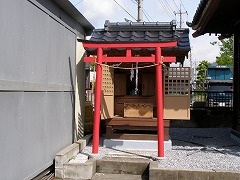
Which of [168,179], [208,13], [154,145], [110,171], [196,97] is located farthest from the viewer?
[196,97]

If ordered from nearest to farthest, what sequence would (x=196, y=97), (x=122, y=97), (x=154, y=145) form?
(x=154, y=145) → (x=122, y=97) → (x=196, y=97)

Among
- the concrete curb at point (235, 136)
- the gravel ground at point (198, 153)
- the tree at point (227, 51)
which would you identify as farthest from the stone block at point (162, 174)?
the tree at point (227, 51)

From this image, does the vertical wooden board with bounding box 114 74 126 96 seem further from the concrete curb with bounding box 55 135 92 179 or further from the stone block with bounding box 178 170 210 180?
the stone block with bounding box 178 170 210 180

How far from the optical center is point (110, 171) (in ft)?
23.0

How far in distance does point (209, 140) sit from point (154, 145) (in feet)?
8.11

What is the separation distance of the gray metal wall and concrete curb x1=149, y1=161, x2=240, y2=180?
7.32ft

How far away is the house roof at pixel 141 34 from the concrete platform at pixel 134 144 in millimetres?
2452

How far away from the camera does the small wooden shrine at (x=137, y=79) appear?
769 centimetres

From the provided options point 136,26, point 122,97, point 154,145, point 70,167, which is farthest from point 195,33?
point 70,167

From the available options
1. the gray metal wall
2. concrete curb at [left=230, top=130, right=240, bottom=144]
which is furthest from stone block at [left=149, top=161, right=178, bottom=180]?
concrete curb at [left=230, top=130, right=240, bottom=144]

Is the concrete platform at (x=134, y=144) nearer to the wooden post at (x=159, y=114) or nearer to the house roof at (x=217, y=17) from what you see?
the wooden post at (x=159, y=114)

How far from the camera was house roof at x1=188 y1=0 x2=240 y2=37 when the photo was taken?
295 inches

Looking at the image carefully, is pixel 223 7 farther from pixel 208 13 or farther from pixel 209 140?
pixel 209 140

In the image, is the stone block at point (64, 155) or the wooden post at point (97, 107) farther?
the wooden post at point (97, 107)
